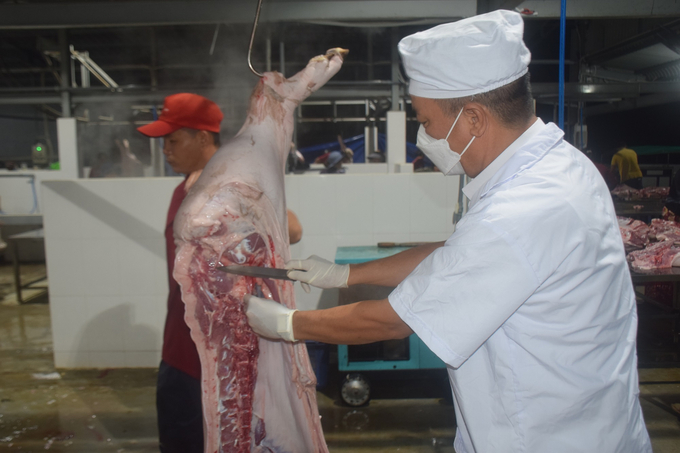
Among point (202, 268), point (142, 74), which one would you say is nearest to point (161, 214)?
point (202, 268)

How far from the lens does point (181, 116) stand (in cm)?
200

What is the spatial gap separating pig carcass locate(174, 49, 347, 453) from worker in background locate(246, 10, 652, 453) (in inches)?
15.5

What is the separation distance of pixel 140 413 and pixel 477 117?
339cm

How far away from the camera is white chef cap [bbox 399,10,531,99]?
1.09 metres

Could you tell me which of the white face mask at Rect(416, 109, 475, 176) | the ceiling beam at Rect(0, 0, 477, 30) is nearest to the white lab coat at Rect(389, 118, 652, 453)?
the white face mask at Rect(416, 109, 475, 176)

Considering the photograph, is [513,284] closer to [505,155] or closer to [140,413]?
[505,155]

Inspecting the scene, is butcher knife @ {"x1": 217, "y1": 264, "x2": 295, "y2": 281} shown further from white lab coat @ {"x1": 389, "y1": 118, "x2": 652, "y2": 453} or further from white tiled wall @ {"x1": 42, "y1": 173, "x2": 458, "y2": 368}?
white tiled wall @ {"x1": 42, "y1": 173, "x2": 458, "y2": 368}

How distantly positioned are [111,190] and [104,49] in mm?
10596

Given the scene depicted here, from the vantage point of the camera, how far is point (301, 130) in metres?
14.4

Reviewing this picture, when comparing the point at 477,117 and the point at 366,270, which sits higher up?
the point at 477,117

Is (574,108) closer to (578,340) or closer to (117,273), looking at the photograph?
(117,273)

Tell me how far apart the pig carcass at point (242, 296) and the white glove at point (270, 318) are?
113mm

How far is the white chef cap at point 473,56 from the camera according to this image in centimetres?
109

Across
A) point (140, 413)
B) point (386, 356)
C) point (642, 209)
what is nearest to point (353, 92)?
point (642, 209)
